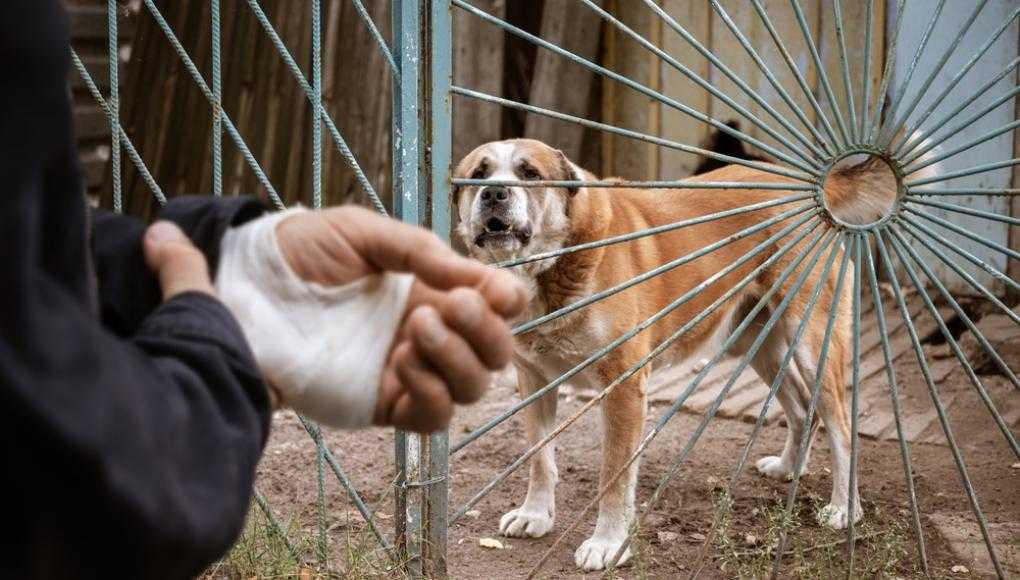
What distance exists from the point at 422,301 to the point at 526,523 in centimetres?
303

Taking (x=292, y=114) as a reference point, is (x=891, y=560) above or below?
below

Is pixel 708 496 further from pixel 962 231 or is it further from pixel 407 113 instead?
pixel 407 113

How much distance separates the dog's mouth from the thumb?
9.29ft

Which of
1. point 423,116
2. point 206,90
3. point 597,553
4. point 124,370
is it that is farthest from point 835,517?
point 124,370

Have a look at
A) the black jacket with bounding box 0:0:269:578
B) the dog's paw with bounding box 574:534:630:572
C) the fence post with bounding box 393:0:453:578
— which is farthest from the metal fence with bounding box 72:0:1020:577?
the black jacket with bounding box 0:0:269:578

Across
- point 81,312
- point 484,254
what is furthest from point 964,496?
point 81,312

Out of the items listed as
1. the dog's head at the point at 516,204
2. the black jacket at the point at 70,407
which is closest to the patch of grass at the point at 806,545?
the dog's head at the point at 516,204

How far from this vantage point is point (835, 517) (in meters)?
4.00

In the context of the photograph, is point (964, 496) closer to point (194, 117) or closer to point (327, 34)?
point (327, 34)

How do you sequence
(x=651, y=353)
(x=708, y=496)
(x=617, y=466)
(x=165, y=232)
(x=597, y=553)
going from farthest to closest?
(x=708, y=496)
(x=617, y=466)
(x=597, y=553)
(x=651, y=353)
(x=165, y=232)

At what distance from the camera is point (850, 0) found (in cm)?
605

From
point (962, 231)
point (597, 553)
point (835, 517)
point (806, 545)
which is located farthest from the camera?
point (835, 517)

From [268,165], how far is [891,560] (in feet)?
13.1

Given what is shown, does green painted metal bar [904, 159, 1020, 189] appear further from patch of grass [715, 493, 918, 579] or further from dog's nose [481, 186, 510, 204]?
dog's nose [481, 186, 510, 204]
